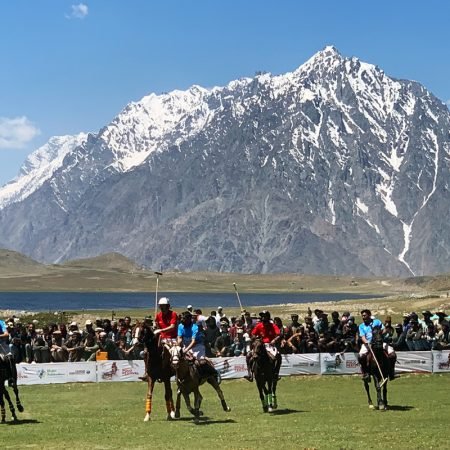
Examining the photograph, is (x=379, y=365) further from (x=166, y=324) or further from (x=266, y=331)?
(x=166, y=324)

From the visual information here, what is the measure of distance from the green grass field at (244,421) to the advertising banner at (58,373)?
154 centimetres

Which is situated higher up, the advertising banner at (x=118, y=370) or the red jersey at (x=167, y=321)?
the red jersey at (x=167, y=321)

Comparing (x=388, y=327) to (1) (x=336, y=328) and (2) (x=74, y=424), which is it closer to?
(1) (x=336, y=328)

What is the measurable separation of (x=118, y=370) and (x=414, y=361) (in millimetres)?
12401

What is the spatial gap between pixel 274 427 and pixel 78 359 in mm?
17675

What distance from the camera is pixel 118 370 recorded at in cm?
Result: 3638

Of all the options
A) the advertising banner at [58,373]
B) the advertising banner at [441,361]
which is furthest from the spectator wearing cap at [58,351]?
the advertising banner at [441,361]

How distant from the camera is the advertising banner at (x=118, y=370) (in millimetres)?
36219

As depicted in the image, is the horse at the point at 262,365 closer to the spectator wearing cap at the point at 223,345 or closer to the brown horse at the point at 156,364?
the brown horse at the point at 156,364

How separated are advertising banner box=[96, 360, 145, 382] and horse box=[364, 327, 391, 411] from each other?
519 inches

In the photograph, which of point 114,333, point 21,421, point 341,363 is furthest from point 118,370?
point 21,421

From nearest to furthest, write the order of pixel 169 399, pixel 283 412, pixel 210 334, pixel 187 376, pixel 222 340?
pixel 187 376
pixel 169 399
pixel 283 412
pixel 210 334
pixel 222 340

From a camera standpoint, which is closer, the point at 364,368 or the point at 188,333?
the point at 188,333

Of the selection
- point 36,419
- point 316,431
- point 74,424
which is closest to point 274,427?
point 316,431
